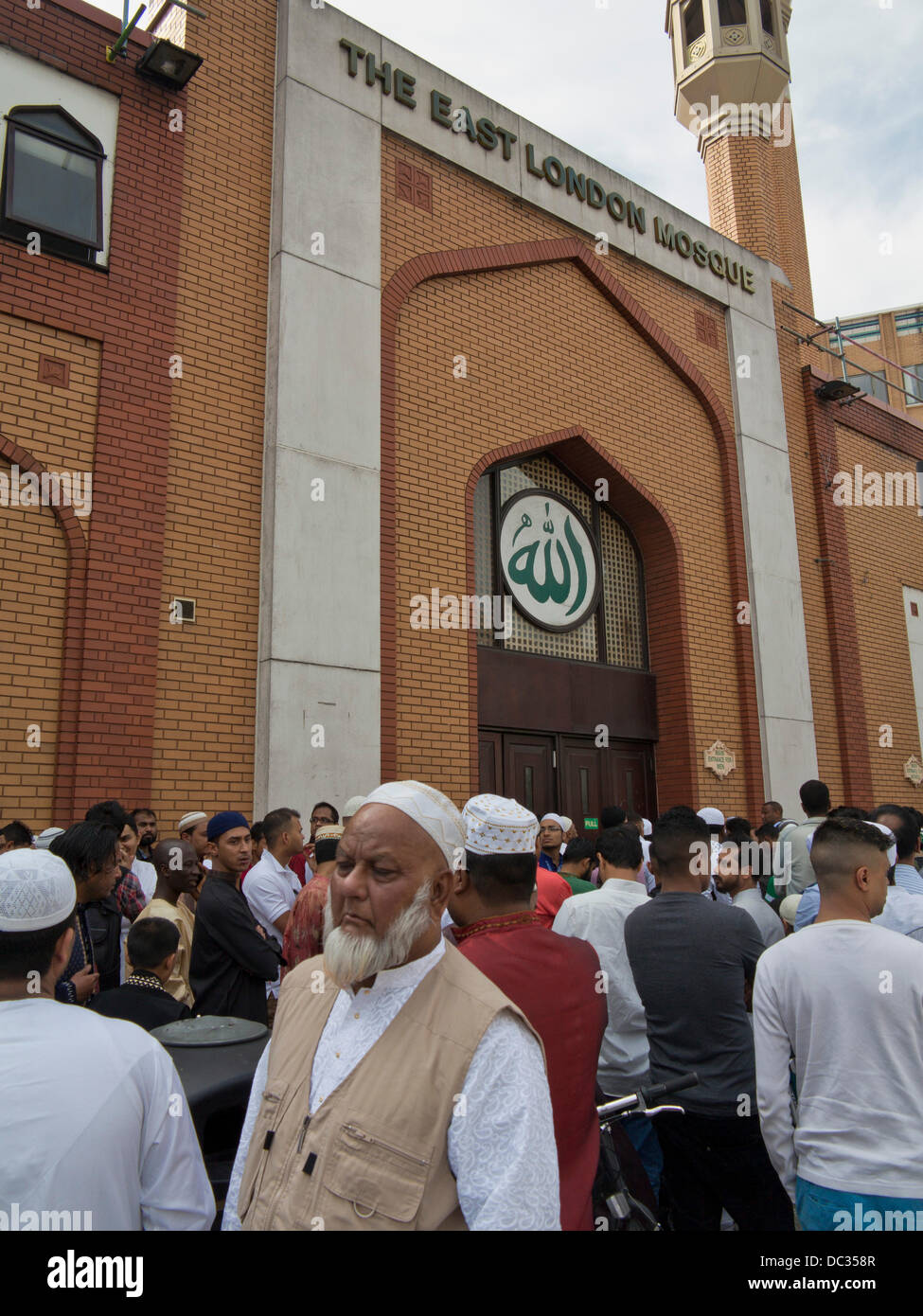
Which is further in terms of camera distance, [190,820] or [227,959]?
[190,820]

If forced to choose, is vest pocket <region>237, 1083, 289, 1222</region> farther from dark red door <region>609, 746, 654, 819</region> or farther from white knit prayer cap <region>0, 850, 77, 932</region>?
dark red door <region>609, 746, 654, 819</region>

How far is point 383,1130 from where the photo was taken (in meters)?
1.55

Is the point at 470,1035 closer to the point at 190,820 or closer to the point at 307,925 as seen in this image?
the point at 307,925

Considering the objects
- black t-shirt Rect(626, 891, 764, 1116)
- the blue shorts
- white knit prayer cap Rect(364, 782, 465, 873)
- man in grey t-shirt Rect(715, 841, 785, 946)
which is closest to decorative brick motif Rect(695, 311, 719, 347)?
man in grey t-shirt Rect(715, 841, 785, 946)

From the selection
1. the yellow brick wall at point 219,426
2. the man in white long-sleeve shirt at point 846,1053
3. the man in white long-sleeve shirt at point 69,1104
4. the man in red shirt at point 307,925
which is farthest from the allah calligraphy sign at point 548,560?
the man in white long-sleeve shirt at point 69,1104

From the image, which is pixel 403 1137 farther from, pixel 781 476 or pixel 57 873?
pixel 781 476

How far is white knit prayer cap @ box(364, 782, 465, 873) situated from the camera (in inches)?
72.0

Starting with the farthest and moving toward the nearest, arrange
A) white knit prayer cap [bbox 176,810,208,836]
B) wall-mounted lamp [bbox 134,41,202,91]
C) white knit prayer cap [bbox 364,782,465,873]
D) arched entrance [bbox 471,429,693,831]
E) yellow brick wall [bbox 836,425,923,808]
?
yellow brick wall [bbox 836,425,923,808], arched entrance [bbox 471,429,693,831], wall-mounted lamp [bbox 134,41,202,91], white knit prayer cap [bbox 176,810,208,836], white knit prayer cap [bbox 364,782,465,873]

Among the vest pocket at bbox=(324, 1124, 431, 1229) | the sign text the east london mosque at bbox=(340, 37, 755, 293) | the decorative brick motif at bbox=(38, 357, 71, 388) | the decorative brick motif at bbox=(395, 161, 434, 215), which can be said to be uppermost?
the sign text the east london mosque at bbox=(340, 37, 755, 293)

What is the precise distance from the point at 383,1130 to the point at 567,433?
8.85 metres

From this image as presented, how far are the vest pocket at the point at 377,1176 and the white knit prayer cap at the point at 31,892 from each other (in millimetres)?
834

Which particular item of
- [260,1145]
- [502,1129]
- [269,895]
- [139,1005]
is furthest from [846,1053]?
[269,895]

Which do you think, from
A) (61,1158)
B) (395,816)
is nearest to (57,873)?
(61,1158)

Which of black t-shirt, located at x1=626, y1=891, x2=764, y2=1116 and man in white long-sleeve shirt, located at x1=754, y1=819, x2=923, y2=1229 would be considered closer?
man in white long-sleeve shirt, located at x1=754, y1=819, x2=923, y2=1229
